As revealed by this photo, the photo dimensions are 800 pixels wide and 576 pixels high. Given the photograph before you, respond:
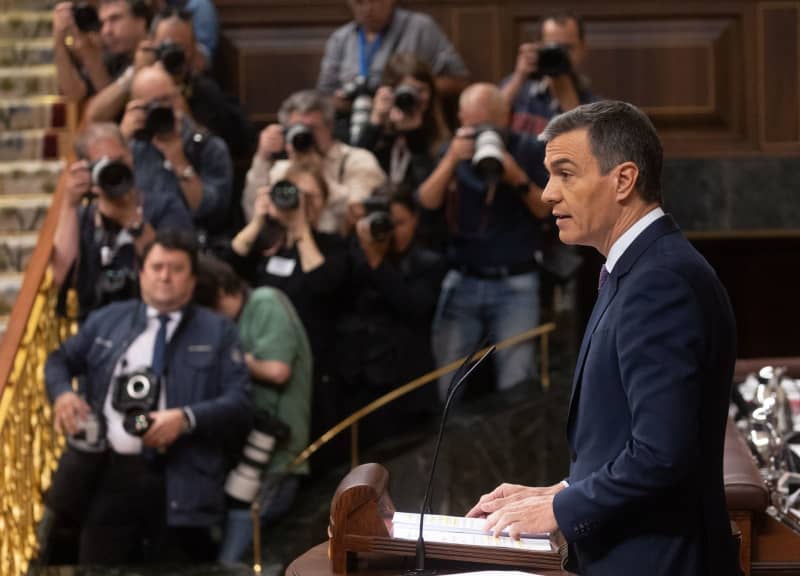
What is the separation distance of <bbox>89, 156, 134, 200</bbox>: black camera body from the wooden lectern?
3058mm

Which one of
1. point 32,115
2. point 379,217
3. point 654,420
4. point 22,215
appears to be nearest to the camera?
point 654,420

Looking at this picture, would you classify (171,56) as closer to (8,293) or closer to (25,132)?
(8,293)

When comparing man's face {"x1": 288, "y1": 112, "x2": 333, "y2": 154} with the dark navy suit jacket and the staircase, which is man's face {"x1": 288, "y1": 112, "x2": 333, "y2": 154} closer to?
the staircase

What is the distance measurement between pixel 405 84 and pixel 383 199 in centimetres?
62

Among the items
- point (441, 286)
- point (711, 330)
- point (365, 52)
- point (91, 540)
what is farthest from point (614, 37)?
point (711, 330)

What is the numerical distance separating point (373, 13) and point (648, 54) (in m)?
1.66

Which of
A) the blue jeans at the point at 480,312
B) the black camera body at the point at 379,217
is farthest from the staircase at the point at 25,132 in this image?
the blue jeans at the point at 480,312

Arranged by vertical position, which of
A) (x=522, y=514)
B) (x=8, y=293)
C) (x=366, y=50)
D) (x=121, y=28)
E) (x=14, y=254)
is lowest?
(x=8, y=293)

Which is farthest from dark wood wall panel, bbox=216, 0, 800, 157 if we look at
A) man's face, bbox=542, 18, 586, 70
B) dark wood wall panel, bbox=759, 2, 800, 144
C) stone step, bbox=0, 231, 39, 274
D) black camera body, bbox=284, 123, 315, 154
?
black camera body, bbox=284, 123, 315, 154

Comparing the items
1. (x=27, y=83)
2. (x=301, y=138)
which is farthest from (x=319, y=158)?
(x=27, y=83)

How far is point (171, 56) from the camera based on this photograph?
5.69 m

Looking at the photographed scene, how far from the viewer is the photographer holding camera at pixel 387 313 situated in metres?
5.21

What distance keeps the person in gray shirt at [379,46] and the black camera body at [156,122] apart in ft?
3.23

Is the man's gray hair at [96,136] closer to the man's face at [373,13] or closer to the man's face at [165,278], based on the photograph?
the man's face at [165,278]
